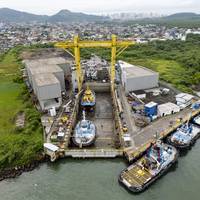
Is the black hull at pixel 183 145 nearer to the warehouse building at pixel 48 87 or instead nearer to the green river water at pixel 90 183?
the green river water at pixel 90 183

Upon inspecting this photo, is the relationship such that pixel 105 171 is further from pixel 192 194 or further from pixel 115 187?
pixel 192 194

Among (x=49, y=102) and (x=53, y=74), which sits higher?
(x=53, y=74)

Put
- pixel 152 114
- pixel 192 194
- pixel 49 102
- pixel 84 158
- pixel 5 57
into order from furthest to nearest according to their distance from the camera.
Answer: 1. pixel 5 57
2. pixel 49 102
3. pixel 152 114
4. pixel 84 158
5. pixel 192 194

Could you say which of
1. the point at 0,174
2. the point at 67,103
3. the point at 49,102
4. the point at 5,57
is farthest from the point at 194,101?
the point at 5,57

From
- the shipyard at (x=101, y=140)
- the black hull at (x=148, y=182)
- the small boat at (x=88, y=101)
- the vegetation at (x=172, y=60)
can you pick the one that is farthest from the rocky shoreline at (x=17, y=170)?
the vegetation at (x=172, y=60)

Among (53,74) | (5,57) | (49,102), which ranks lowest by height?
(5,57)

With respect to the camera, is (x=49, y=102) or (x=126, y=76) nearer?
(x=49, y=102)

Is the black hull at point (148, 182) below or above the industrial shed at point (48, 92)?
below

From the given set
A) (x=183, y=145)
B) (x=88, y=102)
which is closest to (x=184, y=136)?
(x=183, y=145)
